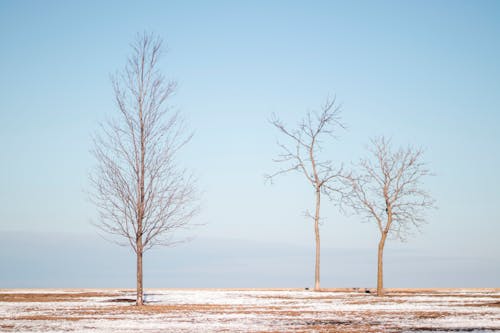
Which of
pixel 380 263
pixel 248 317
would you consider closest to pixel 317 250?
pixel 380 263

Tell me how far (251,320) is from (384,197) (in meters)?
19.3

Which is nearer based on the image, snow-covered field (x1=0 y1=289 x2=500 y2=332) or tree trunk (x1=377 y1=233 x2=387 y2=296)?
snow-covered field (x1=0 y1=289 x2=500 y2=332)

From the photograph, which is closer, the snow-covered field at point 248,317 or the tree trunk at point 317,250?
the snow-covered field at point 248,317

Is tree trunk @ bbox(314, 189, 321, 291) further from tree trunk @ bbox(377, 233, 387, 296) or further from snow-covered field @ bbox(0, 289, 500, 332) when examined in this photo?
snow-covered field @ bbox(0, 289, 500, 332)

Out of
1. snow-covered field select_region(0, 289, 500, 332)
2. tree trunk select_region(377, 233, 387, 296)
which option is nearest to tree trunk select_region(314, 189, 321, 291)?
tree trunk select_region(377, 233, 387, 296)

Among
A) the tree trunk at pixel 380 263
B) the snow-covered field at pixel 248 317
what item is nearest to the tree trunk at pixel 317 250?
the tree trunk at pixel 380 263

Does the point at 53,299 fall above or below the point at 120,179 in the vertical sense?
below

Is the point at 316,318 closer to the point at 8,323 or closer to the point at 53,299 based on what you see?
the point at 8,323

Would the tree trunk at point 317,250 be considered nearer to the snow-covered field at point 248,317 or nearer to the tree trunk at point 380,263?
the tree trunk at point 380,263

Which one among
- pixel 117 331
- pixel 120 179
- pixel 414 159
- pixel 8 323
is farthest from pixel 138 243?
pixel 414 159

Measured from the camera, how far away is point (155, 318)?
20.5 meters

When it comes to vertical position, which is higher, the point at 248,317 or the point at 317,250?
the point at 317,250

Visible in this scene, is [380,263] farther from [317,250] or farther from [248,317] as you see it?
[248,317]

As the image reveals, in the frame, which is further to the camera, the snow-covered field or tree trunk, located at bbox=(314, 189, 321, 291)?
tree trunk, located at bbox=(314, 189, 321, 291)
